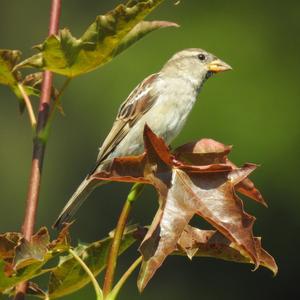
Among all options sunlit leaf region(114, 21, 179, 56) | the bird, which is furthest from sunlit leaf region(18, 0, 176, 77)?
the bird

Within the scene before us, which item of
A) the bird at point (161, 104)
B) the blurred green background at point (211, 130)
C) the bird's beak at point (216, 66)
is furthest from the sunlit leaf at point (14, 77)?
the blurred green background at point (211, 130)

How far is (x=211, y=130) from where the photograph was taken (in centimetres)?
925

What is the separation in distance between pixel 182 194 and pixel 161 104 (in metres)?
1.64

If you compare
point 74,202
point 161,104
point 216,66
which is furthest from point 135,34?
point 216,66

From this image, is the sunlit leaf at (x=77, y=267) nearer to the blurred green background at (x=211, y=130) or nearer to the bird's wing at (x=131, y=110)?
the bird's wing at (x=131, y=110)

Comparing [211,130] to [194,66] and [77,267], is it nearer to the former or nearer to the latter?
[194,66]

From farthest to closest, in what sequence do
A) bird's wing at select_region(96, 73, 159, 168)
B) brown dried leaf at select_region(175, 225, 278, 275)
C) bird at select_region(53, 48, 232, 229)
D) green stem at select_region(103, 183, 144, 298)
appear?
bird's wing at select_region(96, 73, 159, 168) < bird at select_region(53, 48, 232, 229) < brown dried leaf at select_region(175, 225, 278, 275) < green stem at select_region(103, 183, 144, 298)

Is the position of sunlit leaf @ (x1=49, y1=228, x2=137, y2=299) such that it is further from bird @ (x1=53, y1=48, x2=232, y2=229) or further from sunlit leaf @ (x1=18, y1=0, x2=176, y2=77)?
bird @ (x1=53, y1=48, x2=232, y2=229)

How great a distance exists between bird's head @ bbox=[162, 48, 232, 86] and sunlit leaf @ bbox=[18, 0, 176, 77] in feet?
5.48

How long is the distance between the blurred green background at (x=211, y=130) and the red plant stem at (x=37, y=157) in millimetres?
6712

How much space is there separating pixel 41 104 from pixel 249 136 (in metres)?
7.89

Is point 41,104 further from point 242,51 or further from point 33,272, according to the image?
point 242,51

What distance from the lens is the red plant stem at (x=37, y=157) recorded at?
68.3 inches

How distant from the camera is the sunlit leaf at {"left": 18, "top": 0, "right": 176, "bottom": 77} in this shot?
1799 mm
